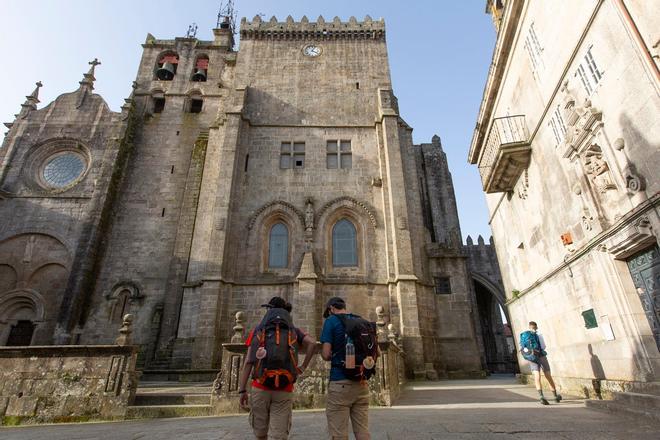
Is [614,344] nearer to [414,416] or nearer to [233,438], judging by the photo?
[414,416]

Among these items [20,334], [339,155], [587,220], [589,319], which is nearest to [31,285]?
[20,334]

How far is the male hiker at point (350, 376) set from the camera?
3182mm

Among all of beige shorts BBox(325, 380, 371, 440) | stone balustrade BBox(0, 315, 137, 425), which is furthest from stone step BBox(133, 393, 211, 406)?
beige shorts BBox(325, 380, 371, 440)

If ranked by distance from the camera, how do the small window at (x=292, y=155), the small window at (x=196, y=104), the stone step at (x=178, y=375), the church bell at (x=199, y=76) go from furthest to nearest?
the church bell at (x=199, y=76) < the small window at (x=196, y=104) < the small window at (x=292, y=155) < the stone step at (x=178, y=375)

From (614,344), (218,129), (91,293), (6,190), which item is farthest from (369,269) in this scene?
(6,190)

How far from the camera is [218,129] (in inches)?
764

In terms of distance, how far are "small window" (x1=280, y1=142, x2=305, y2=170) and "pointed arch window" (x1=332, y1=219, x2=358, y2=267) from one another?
406 cm

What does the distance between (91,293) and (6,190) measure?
884cm

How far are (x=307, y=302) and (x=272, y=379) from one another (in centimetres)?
1139

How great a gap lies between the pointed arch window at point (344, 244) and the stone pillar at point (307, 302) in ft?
5.66

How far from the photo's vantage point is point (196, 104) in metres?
24.2

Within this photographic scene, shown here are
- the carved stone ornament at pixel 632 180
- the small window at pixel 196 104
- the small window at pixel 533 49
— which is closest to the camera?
the carved stone ornament at pixel 632 180

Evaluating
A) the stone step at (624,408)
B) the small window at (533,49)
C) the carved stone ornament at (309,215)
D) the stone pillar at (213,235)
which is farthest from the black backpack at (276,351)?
the carved stone ornament at (309,215)

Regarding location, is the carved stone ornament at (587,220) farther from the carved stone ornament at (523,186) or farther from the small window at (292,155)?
the small window at (292,155)
